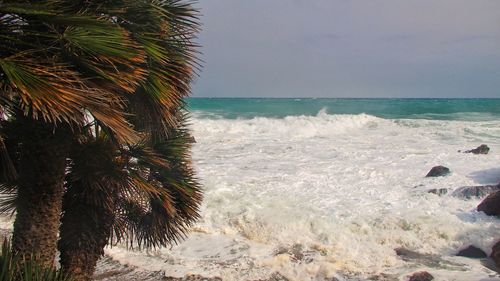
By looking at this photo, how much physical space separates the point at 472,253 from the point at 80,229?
7.27 m

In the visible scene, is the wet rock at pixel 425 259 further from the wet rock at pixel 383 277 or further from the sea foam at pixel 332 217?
the wet rock at pixel 383 277

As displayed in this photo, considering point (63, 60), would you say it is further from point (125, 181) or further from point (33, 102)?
point (125, 181)

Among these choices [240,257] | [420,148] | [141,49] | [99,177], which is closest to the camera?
[141,49]

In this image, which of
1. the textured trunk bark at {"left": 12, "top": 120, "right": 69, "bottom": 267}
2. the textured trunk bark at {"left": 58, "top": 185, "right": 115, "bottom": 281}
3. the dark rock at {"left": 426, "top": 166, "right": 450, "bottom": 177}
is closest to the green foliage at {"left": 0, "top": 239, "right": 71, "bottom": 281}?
the textured trunk bark at {"left": 12, "top": 120, "right": 69, "bottom": 267}

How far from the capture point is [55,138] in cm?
374

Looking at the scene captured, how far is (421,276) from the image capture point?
7.42m

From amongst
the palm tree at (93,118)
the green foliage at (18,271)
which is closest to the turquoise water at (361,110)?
the palm tree at (93,118)

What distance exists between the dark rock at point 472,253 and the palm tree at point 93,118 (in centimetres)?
610

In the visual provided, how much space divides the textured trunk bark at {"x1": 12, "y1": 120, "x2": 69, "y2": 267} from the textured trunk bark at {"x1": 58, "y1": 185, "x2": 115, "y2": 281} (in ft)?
1.92

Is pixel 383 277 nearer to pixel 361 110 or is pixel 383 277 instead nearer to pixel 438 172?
pixel 438 172

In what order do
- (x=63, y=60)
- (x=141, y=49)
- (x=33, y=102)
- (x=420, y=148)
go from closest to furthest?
(x=33, y=102), (x=63, y=60), (x=141, y=49), (x=420, y=148)

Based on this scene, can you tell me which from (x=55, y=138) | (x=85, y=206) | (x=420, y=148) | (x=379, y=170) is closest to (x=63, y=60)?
(x=55, y=138)

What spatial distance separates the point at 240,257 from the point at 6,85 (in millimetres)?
6162

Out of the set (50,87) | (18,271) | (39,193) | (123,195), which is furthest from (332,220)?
(50,87)
